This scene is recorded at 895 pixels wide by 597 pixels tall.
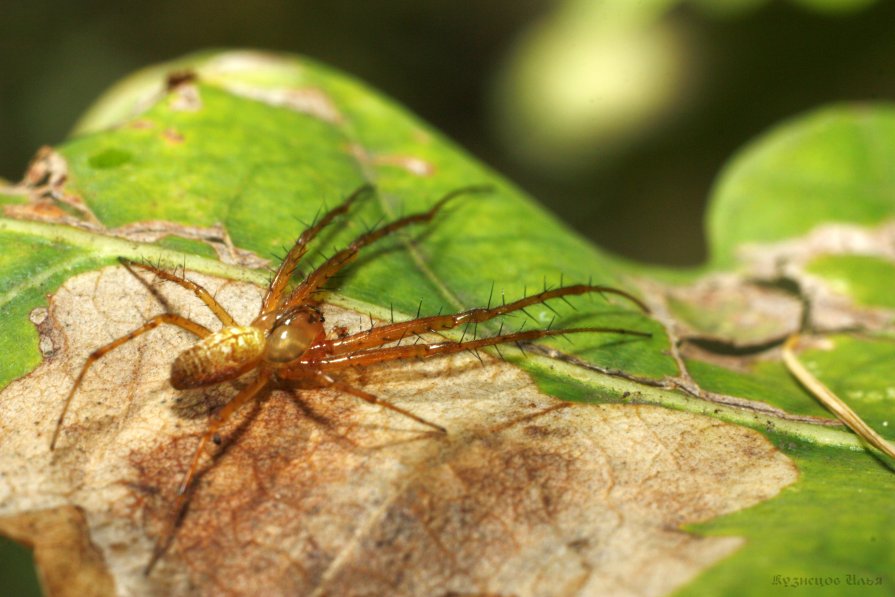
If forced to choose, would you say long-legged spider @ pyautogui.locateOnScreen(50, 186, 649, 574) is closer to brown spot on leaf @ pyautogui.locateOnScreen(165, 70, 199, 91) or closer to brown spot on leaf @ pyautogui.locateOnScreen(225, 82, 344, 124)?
brown spot on leaf @ pyautogui.locateOnScreen(225, 82, 344, 124)

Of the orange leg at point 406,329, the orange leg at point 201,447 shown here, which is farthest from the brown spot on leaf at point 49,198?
the orange leg at point 406,329

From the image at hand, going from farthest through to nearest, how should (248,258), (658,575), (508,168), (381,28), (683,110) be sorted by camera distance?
(381,28)
(508,168)
(683,110)
(248,258)
(658,575)

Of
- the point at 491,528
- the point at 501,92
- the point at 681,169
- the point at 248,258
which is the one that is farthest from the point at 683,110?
the point at 491,528

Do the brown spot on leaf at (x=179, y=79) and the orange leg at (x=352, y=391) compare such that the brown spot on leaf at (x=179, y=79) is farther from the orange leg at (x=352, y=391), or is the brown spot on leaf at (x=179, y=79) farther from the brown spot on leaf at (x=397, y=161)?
the orange leg at (x=352, y=391)

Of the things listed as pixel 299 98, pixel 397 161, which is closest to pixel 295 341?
pixel 397 161

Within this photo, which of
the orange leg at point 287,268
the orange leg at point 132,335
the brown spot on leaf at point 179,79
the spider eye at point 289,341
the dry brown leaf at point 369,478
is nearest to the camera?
the dry brown leaf at point 369,478

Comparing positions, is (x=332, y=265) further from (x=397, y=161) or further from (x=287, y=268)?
(x=397, y=161)

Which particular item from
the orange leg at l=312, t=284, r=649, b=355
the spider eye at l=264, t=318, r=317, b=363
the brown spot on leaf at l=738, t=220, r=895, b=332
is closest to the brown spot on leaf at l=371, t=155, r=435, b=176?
the orange leg at l=312, t=284, r=649, b=355

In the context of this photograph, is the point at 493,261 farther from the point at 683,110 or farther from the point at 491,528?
the point at 683,110
